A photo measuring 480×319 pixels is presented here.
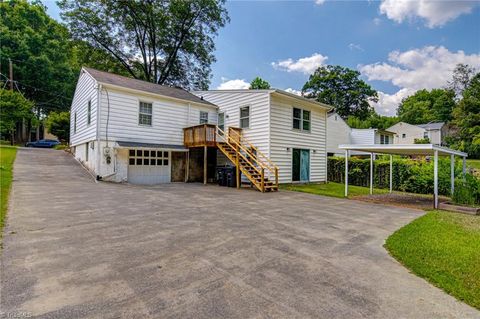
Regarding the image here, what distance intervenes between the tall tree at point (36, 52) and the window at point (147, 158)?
70.3 ft

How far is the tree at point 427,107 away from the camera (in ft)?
157

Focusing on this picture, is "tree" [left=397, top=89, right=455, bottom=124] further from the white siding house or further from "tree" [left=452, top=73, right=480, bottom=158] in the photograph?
the white siding house

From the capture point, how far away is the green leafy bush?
9164 mm

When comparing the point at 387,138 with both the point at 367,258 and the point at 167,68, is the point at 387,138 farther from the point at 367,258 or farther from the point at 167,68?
the point at 367,258

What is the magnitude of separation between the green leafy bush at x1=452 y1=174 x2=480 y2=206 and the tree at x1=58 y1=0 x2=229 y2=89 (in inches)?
1068

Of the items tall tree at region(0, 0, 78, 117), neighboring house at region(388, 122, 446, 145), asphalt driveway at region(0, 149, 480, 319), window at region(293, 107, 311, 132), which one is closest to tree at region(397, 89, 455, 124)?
neighboring house at region(388, 122, 446, 145)

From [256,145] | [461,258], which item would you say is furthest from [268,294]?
[256,145]

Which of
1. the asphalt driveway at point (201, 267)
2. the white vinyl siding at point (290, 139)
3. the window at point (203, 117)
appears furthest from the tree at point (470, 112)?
the asphalt driveway at point (201, 267)

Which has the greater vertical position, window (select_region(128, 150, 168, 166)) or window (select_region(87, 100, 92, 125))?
window (select_region(87, 100, 92, 125))

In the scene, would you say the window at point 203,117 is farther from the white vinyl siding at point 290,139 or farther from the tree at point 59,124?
the tree at point 59,124

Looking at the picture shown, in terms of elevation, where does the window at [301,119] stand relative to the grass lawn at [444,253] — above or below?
above

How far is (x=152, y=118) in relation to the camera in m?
13.9

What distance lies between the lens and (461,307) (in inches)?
104

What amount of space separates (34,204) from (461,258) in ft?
28.9
